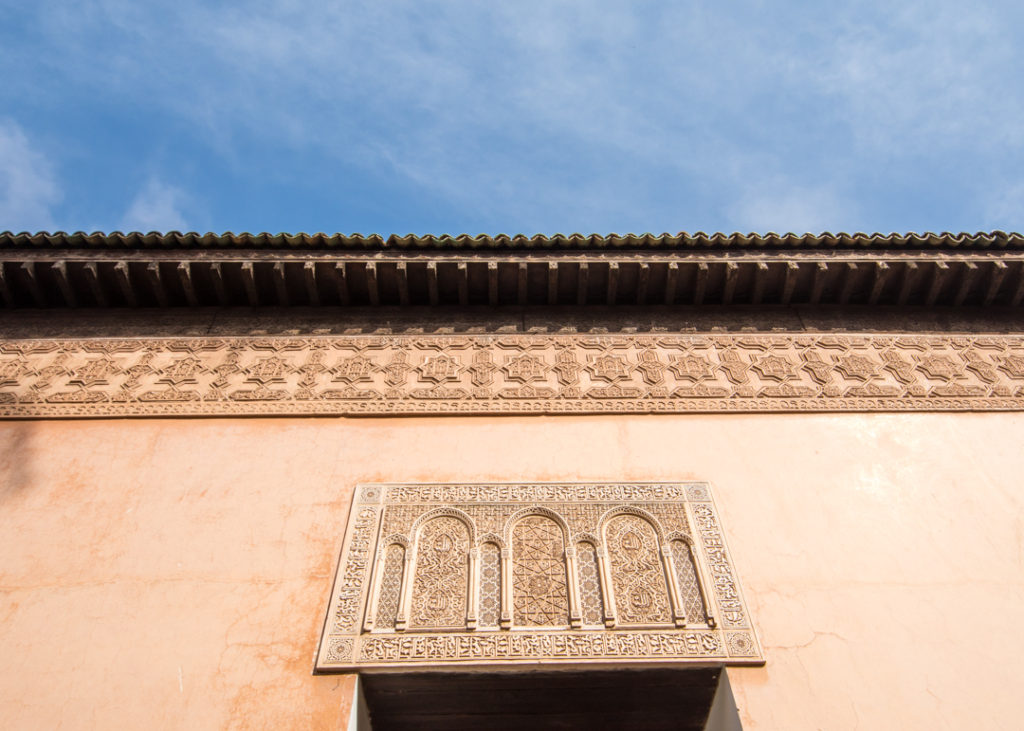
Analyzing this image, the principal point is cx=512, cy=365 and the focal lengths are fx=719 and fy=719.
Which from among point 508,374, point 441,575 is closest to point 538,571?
point 441,575

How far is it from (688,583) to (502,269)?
228 centimetres

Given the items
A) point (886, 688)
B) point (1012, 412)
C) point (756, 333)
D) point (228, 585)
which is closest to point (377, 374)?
point (228, 585)

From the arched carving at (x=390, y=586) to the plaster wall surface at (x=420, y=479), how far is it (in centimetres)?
24

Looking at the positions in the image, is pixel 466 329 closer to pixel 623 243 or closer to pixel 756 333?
pixel 623 243

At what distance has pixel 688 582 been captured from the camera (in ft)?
10.4

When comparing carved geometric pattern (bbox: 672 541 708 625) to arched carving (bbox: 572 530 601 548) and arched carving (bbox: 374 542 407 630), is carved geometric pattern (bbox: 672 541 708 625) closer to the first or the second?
arched carving (bbox: 572 530 601 548)

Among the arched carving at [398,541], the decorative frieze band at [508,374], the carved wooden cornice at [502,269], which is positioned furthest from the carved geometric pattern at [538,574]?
the carved wooden cornice at [502,269]

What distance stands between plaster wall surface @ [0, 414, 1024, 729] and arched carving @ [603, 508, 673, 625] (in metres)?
0.29

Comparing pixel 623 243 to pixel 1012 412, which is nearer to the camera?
pixel 1012 412

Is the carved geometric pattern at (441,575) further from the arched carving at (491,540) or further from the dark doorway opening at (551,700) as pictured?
the dark doorway opening at (551,700)

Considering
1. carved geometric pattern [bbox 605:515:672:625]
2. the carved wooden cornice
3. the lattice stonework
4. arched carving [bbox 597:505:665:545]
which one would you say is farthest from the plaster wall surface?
the carved wooden cornice

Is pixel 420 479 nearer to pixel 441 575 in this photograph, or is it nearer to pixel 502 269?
pixel 441 575

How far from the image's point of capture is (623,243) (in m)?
4.66

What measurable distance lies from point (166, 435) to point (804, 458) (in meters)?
3.34
